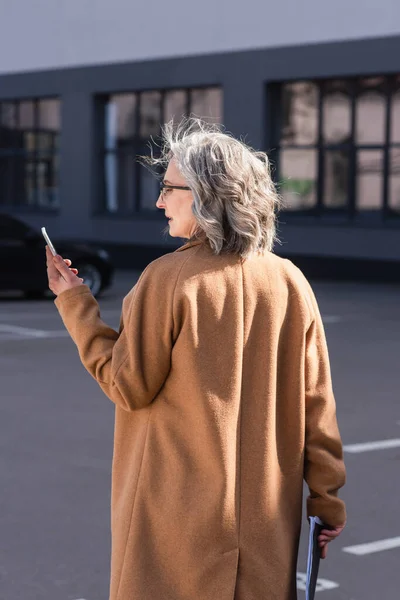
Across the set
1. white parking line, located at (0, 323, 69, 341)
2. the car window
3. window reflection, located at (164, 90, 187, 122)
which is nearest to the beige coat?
white parking line, located at (0, 323, 69, 341)

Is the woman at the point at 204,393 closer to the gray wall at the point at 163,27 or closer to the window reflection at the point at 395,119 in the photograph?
the gray wall at the point at 163,27

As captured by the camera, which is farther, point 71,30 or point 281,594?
point 71,30

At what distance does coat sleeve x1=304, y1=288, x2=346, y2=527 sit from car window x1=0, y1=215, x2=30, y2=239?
51.9 feet

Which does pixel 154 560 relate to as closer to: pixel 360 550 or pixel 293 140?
pixel 360 550

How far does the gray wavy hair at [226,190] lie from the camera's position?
2881mm

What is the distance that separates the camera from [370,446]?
8.13 m

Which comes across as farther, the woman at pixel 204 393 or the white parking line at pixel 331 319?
the white parking line at pixel 331 319

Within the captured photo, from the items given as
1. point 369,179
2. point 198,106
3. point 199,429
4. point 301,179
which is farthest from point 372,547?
point 198,106

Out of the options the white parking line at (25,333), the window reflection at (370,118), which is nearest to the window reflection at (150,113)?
the window reflection at (370,118)

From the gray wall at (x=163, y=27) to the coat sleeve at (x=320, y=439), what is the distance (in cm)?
2130

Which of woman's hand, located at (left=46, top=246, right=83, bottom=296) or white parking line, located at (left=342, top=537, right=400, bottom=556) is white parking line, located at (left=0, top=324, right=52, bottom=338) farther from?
woman's hand, located at (left=46, top=246, right=83, bottom=296)

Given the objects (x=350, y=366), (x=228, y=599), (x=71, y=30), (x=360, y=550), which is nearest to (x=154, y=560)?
(x=228, y=599)

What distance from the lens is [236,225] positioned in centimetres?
289

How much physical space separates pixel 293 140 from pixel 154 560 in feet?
77.7
